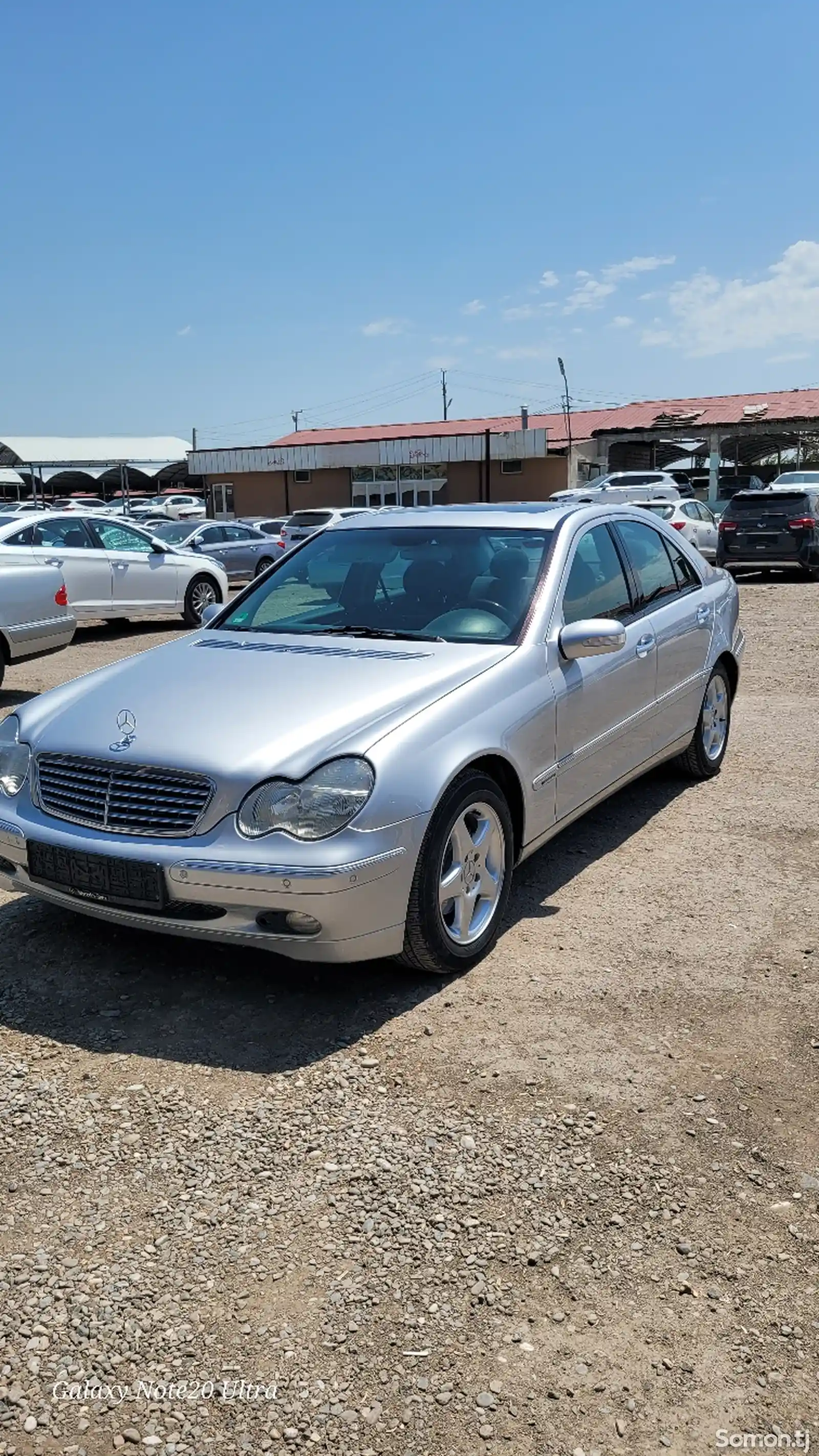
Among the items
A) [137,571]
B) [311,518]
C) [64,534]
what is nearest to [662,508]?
[311,518]

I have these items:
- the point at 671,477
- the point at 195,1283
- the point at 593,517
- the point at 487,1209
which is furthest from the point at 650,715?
the point at 671,477

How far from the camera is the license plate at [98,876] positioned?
3758 mm

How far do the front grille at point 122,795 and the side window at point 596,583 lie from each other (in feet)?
6.17

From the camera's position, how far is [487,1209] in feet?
9.41

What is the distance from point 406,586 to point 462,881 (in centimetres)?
155

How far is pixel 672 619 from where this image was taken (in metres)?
5.95

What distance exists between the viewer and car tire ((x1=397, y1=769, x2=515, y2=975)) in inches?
153

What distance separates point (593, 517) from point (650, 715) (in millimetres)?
964

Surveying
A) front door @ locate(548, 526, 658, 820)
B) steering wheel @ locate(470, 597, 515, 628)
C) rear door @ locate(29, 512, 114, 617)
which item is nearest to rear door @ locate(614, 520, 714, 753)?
A: front door @ locate(548, 526, 658, 820)

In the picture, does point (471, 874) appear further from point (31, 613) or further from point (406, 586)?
point (31, 613)

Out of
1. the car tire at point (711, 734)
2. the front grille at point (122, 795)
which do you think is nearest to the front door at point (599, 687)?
the car tire at point (711, 734)

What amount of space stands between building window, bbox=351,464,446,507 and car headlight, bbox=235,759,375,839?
44839 millimetres

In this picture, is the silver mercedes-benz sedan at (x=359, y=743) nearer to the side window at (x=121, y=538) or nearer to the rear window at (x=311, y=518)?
the side window at (x=121, y=538)

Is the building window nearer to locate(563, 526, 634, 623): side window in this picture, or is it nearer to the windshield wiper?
locate(563, 526, 634, 623): side window
